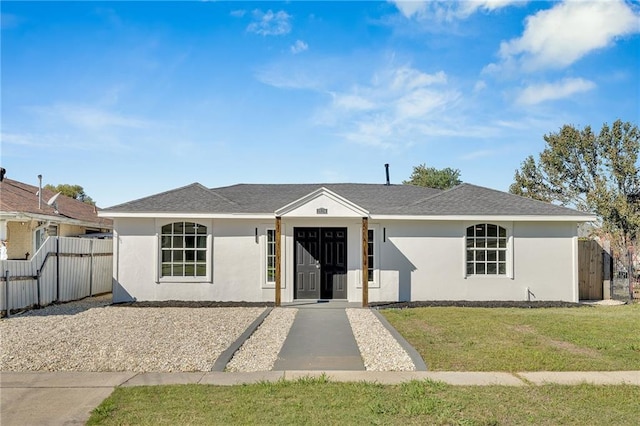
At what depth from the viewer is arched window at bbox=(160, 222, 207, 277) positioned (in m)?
14.3

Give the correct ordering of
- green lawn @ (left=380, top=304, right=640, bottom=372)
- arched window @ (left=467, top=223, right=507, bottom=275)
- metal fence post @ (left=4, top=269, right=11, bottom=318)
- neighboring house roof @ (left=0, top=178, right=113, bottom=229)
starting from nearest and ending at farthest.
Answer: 1. green lawn @ (left=380, top=304, right=640, bottom=372)
2. metal fence post @ (left=4, top=269, right=11, bottom=318)
3. arched window @ (left=467, top=223, right=507, bottom=275)
4. neighboring house roof @ (left=0, top=178, right=113, bottom=229)

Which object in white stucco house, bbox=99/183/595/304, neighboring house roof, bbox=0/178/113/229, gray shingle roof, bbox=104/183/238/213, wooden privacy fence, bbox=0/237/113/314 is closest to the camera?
wooden privacy fence, bbox=0/237/113/314

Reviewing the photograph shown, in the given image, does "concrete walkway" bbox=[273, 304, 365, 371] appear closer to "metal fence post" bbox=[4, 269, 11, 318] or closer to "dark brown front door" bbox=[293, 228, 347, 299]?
"dark brown front door" bbox=[293, 228, 347, 299]

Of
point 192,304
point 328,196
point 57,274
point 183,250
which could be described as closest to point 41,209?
point 57,274

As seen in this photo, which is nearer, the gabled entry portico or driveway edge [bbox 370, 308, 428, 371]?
driveway edge [bbox 370, 308, 428, 371]

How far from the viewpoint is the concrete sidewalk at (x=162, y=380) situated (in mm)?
5508

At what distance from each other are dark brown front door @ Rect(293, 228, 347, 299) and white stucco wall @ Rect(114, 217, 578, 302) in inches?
8.7

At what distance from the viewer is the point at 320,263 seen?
14359 mm

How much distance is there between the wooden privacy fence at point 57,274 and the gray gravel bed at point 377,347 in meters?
8.06

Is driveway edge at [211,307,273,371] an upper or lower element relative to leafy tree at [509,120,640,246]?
lower

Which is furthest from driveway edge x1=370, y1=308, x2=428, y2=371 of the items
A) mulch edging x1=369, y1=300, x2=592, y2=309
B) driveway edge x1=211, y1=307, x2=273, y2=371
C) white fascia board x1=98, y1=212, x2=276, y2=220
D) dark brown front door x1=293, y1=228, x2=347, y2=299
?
white fascia board x1=98, y1=212, x2=276, y2=220

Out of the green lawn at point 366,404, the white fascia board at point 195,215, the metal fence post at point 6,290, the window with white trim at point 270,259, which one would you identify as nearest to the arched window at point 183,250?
the white fascia board at point 195,215

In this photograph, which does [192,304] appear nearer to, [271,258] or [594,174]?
[271,258]

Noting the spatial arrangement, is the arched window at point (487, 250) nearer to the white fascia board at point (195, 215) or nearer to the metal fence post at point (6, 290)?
the white fascia board at point (195, 215)
